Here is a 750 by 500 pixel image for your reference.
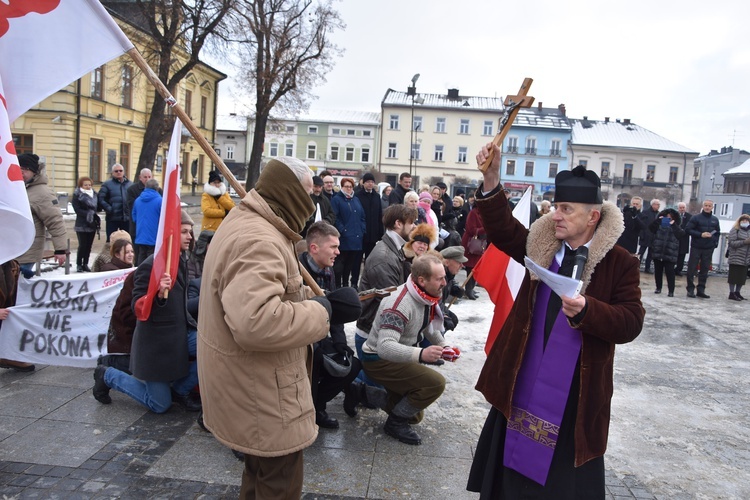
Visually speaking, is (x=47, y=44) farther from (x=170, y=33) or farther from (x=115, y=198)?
(x=170, y=33)

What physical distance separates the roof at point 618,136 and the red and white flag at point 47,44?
68.2 meters

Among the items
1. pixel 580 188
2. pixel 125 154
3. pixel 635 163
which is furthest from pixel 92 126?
pixel 635 163

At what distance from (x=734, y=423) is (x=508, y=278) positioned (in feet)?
8.13

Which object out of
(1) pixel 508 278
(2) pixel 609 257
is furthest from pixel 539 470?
(1) pixel 508 278

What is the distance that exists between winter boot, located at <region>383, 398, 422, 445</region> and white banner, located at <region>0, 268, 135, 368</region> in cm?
287

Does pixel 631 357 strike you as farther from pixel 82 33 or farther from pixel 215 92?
pixel 215 92

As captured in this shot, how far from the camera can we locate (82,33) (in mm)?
2973

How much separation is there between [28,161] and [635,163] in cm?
6981

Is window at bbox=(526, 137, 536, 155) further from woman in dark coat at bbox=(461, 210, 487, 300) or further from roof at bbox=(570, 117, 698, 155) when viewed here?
woman in dark coat at bbox=(461, 210, 487, 300)

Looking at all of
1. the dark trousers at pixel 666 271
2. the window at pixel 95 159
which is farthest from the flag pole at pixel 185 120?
the window at pixel 95 159

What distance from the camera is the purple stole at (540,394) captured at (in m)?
2.72

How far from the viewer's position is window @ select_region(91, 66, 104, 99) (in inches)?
1170

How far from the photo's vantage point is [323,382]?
14.8 feet

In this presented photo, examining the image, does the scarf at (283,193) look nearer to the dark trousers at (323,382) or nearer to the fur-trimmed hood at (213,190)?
the dark trousers at (323,382)
